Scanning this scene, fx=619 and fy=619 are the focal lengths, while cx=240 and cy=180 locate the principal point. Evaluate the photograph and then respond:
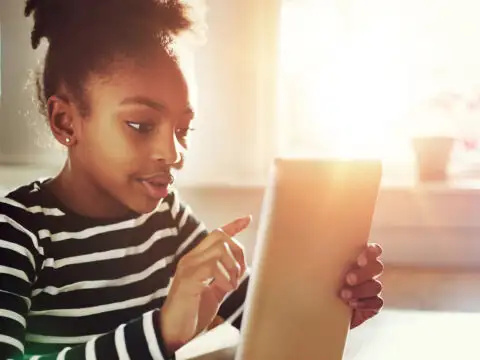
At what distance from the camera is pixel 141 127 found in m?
0.67

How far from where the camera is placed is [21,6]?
0.70 metres

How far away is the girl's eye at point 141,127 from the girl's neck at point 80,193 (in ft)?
0.25

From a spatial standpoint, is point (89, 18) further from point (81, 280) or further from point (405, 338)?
point (405, 338)

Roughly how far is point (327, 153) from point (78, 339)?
400 millimetres

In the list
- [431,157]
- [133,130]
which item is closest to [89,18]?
[133,130]

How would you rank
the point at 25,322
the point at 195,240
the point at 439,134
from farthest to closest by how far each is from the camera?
1. the point at 439,134
2. the point at 195,240
3. the point at 25,322

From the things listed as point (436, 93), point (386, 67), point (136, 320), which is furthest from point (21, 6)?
point (436, 93)

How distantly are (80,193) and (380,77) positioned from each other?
0.48 metres

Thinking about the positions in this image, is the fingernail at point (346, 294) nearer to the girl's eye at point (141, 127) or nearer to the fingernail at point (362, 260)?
the fingernail at point (362, 260)

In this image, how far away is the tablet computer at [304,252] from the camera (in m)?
0.61

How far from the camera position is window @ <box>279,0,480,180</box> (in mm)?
865

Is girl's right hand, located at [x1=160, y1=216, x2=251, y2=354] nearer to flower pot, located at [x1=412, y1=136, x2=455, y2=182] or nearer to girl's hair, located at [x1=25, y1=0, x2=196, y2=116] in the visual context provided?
girl's hair, located at [x1=25, y1=0, x2=196, y2=116]

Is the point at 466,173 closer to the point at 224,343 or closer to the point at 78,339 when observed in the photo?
the point at 224,343

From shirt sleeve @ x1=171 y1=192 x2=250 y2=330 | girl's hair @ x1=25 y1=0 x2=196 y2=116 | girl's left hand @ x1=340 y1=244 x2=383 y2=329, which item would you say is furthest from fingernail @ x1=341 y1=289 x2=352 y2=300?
girl's hair @ x1=25 y1=0 x2=196 y2=116
